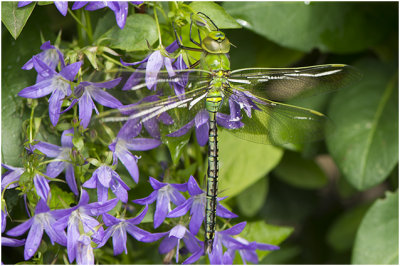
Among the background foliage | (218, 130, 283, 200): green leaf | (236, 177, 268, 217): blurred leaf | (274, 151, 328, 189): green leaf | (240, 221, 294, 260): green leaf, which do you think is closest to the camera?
the background foliage

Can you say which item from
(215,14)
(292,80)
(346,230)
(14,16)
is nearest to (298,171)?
(346,230)

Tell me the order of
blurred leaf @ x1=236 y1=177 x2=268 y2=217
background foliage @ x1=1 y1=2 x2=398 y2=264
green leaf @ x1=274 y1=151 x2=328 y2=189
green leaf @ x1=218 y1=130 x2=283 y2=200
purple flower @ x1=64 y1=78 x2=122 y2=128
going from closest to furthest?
purple flower @ x1=64 y1=78 x2=122 y2=128
background foliage @ x1=1 y1=2 x2=398 y2=264
green leaf @ x1=218 y1=130 x2=283 y2=200
blurred leaf @ x1=236 y1=177 x2=268 y2=217
green leaf @ x1=274 y1=151 x2=328 y2=189

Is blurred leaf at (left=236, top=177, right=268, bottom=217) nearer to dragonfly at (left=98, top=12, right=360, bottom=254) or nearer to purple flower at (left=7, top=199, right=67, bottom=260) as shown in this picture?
dragonfly at (left=98, top=12, right=360, bottom=254)

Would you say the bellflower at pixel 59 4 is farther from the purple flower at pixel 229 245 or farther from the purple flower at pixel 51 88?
the purple flower at pixel 229 245

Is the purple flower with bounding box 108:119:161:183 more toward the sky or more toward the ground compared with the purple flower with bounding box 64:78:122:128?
more toward the ground

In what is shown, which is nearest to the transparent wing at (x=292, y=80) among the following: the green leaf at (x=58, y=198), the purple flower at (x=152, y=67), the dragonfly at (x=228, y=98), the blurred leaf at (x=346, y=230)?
the dragonfly at (x=228, y=98)

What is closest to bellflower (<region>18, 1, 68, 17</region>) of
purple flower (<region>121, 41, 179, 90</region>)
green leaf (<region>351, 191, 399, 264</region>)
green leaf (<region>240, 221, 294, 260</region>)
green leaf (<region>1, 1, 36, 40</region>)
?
green leaf (<region>1, 1, 36, 40</region>)

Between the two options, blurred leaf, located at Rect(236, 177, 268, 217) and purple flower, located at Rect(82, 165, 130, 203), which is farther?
blurred leaf, located at Rect(236, 177, 268, 217)
